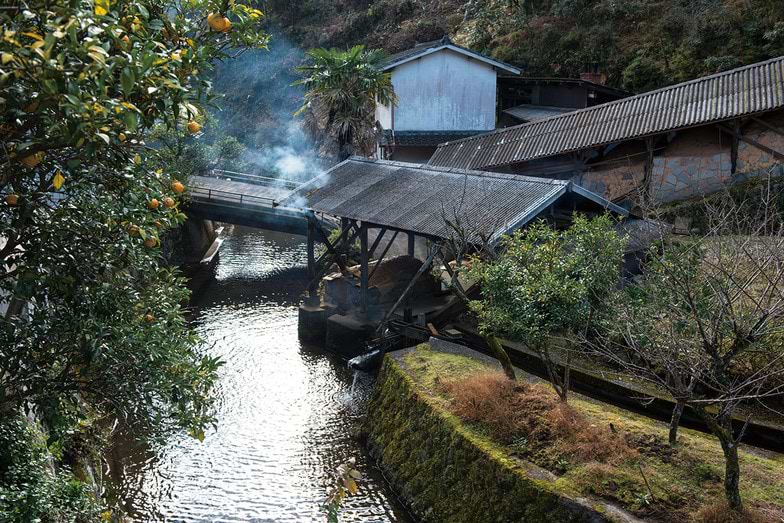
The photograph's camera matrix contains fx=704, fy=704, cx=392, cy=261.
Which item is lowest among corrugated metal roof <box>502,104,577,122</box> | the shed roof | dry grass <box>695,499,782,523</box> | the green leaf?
dry grass <box>695,499,782,523</box>

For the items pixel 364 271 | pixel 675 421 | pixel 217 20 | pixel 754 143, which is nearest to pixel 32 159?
pixel 217 20

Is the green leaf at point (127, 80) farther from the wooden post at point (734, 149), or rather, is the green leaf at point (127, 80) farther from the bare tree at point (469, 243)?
the wooden post at point (734, 149)

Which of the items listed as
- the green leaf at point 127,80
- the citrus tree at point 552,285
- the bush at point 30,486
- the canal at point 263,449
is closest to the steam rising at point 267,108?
the canal at point 263,449

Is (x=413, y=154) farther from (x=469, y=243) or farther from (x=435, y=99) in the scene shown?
(x=469, y=243)

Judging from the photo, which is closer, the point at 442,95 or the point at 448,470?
the point at 448,470

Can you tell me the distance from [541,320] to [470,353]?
4.36 m

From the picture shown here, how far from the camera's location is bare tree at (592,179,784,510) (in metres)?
9.42

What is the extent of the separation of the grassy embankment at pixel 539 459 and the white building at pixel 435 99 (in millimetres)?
20509

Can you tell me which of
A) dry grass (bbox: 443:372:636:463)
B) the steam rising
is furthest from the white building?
dry grass (bbox: 443:372:636:463)

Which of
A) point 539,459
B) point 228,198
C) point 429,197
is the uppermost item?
point 429,197

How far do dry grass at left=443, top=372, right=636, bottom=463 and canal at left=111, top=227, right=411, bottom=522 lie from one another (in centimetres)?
252

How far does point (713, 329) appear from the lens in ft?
31.3

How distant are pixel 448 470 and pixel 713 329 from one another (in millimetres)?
5555

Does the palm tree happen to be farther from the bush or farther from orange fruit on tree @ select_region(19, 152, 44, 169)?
orange fruit on tree @ select_region(19, 152, 44, 169)
